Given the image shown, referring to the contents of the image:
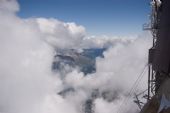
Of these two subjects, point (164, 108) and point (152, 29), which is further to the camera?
point (152, 29)

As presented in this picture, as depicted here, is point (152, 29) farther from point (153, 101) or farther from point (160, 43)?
point (153, 101)

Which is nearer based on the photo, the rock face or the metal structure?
the rock face

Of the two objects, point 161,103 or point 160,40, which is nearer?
point 161,103

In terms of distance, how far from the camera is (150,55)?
38562mm

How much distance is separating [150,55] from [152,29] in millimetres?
3259

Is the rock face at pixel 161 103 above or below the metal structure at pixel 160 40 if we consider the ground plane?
below

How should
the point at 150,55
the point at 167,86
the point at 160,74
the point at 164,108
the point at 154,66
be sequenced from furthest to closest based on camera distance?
the point at 150,55, the point at 154,66, the point at 160,74, the point at 167,86, the point at 164,108

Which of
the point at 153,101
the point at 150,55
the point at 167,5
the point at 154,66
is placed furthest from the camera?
the point at 150,55

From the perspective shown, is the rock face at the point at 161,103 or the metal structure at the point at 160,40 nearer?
the rock face at the point at 161,103

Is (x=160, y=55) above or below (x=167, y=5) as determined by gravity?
below

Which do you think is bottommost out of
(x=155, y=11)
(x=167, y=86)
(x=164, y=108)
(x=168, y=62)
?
(x=164, y=108)

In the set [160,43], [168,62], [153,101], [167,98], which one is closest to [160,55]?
[160,43]

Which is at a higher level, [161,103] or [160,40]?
[160,40]

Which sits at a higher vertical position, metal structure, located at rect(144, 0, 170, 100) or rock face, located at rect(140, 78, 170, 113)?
metal structure, located at rect(144, 0, 170, 100)
